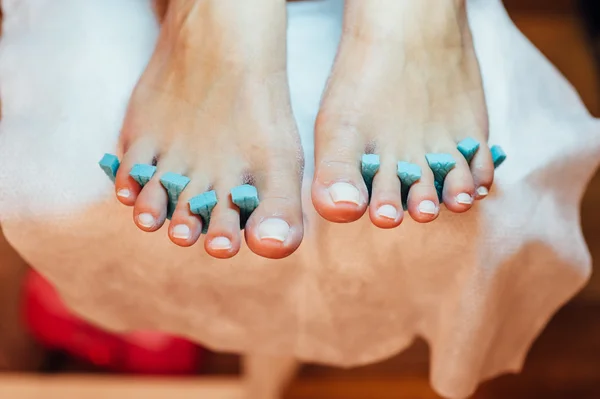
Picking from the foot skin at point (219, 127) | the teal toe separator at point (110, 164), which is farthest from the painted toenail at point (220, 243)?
the teal toe separator at point (110, 164)

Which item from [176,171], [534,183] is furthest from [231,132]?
[534,183]

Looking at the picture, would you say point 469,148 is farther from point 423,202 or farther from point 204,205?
point 204,205

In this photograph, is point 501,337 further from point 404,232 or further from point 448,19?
point 448,19

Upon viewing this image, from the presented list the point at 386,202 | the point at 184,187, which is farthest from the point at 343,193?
the point at 184,187

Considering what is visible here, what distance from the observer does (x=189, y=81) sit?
62 centimetres

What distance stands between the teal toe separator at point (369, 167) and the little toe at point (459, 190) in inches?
2.5

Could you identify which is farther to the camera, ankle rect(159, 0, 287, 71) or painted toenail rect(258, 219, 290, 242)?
ankle rect(159, 0, 287, 71)

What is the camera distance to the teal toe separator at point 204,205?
54cm

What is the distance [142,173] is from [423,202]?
9.8 inches

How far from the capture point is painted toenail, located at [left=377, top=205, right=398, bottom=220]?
0.52 metres

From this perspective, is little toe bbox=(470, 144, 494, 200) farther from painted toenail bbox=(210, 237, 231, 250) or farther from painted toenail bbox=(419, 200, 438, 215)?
painted toenail bbox=(210, 237, 231, 250)

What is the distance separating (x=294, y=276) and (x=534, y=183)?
0.81ft

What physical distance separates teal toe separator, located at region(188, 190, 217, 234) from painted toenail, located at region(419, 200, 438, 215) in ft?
0.59

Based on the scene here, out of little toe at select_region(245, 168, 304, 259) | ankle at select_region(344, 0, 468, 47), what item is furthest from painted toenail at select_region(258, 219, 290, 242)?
ankle at select_region(344, 0, 468, 47)
